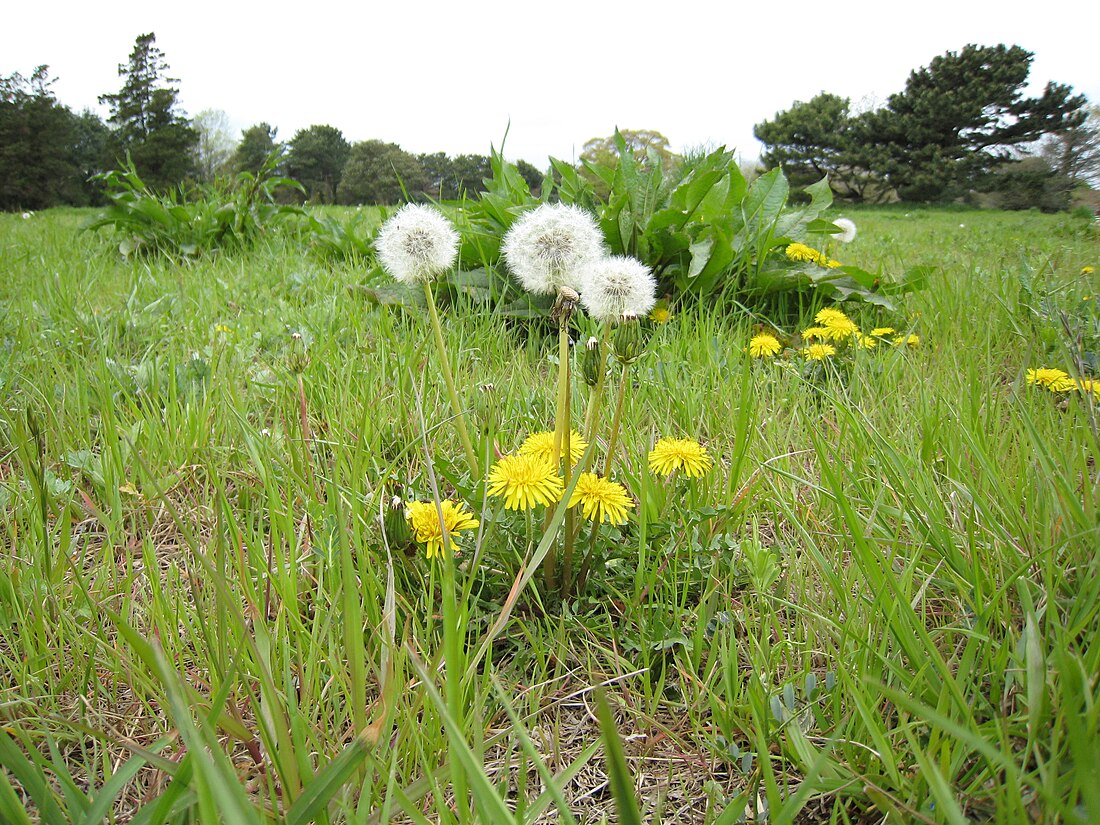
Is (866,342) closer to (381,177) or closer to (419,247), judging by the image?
(419,247)

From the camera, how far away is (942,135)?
22.6 metres

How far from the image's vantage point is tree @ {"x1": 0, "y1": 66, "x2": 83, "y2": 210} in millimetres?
21578

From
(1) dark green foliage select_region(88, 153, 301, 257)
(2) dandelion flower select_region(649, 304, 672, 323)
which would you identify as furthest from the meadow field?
(1) dark green foliage select_region(88, 153, 301, 257)

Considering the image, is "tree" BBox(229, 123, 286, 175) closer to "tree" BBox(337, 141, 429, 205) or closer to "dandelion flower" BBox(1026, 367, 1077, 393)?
"tree" BBox(337, 141, 429, 205)

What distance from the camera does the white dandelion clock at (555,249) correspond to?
3.47 feet

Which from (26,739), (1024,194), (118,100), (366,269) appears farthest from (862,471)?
(118,100)

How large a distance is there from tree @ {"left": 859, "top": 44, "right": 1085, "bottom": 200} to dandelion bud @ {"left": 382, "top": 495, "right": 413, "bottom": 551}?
2120 centimetres

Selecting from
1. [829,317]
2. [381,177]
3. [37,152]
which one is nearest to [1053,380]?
[829,317]

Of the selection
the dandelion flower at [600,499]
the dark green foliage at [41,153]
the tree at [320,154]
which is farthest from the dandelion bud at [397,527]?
the tree at [320,154]

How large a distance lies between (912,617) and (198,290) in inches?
123

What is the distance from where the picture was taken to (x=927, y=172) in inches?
856

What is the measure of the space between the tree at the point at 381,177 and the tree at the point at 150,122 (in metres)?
9.56

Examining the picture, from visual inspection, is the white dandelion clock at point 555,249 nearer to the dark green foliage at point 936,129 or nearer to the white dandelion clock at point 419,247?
the white dandelion clock at point 419,247

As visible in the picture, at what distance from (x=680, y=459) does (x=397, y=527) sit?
532 millimetres
